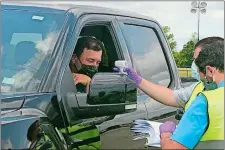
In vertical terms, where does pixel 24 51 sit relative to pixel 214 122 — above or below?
above

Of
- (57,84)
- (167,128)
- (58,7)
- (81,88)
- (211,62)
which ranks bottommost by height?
(167,128)

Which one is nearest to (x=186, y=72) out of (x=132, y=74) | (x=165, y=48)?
(x=165, y=48)

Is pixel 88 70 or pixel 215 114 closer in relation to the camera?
pixel 215 114

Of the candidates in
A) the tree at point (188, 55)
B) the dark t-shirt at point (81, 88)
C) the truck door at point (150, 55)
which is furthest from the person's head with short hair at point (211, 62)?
the tree at point (188, 55)

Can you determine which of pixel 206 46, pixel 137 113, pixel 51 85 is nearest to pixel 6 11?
pixel 51 85

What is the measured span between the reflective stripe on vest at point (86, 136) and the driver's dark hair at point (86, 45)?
2.63 ft

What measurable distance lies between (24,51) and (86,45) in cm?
63

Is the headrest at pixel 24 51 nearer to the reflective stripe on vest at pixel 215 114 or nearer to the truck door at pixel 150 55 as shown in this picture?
the truck door at pixel 150 55

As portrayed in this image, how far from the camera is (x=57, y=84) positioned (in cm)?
329

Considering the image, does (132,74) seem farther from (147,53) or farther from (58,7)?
(147,53)

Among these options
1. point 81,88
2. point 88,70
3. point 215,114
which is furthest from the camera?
point 88,70

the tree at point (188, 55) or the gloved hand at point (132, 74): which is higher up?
the gloved hand at point (132, 74)

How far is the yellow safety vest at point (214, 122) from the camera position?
2.87 metres

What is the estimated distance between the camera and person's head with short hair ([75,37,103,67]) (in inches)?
158
